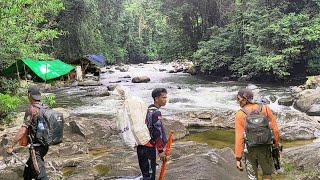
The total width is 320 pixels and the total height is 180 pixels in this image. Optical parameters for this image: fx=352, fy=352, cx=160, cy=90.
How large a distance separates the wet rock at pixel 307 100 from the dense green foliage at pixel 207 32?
5263mm

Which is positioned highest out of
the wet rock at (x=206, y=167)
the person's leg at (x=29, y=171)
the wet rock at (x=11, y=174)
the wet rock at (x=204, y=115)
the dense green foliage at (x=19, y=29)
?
the dense green foliage at (x=19, y=29)

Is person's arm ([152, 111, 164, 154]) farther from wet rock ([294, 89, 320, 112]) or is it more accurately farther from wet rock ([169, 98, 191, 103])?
wet rock ([169, 98, 191, 103])

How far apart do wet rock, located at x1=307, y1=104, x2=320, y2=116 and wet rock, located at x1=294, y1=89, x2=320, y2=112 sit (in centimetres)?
14

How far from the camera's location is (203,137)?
368 inches

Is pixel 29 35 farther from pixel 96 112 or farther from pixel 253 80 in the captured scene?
pixel 253 80

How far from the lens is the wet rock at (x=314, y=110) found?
1206 cm

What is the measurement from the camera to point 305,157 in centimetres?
607

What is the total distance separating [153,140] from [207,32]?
82.7ft

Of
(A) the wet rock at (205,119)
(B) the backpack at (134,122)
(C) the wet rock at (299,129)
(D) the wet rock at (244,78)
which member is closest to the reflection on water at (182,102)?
(A) the wet rock at (205,119)

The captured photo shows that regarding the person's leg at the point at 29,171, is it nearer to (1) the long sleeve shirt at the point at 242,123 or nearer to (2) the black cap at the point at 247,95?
(1) the long sleeve shirt at the point at 242,123

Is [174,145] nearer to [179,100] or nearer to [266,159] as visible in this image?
[266,159]

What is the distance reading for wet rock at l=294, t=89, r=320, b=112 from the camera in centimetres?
1260

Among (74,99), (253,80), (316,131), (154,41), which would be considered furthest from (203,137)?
(154,41)

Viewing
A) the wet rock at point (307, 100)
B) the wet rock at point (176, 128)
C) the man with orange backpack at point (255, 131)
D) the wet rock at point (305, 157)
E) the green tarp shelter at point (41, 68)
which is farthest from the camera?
the wet rock at point (307, 100)
